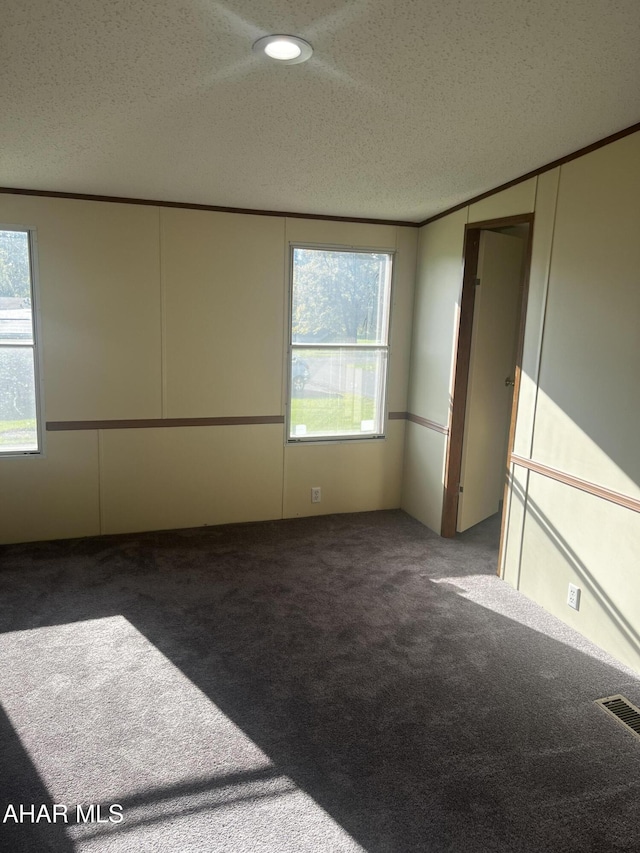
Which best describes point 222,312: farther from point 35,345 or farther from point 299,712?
point 299,712

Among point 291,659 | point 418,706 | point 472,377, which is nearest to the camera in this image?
point 418,706

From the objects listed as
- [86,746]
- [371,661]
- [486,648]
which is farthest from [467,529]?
[86,746]

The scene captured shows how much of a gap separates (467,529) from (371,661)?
2116 mm

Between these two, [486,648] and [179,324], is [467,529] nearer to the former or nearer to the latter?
[486,648]

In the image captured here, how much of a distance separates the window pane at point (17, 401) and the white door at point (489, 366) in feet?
10.3

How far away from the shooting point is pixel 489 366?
4520 mm

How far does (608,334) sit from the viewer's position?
9.70 ft

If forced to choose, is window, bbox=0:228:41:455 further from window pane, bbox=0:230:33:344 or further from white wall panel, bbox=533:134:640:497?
white wall panel, bbox=533:134:640:497

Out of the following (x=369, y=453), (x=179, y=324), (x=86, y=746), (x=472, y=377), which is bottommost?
(x=86, y=746)

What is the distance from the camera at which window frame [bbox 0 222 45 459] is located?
3984 millimetres

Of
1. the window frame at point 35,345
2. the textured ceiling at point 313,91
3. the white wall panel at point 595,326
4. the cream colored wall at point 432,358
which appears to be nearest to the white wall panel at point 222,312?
the textured ceiling at point 313,91

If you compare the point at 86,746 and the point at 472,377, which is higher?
the point at 472,377

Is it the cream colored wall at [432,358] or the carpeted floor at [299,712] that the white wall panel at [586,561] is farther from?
the cream colored wall at [432,358]

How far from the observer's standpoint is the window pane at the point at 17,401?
4.07 metres
